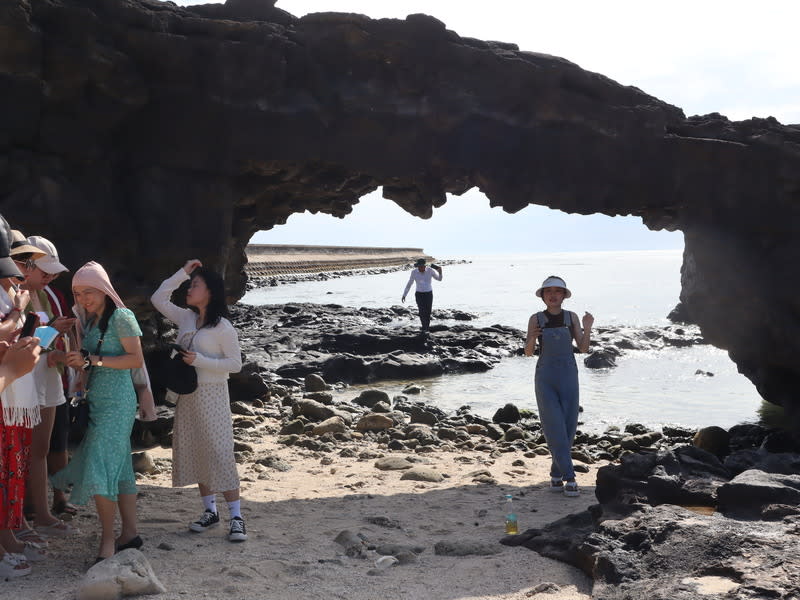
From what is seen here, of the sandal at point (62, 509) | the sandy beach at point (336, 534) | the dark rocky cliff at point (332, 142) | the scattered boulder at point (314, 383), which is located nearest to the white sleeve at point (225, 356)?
the sandy beach at point (336, 534)

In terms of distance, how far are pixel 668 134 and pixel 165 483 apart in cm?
682

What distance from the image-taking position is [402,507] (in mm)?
6633

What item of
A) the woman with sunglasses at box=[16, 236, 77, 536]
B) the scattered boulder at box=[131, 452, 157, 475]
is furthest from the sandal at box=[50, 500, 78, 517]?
the scattered boulder at box=[131, 452, 157, 475]

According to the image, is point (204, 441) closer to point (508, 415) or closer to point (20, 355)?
point (20, 355)

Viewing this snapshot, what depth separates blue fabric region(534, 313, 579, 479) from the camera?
697 cm

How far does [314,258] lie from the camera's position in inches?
2518

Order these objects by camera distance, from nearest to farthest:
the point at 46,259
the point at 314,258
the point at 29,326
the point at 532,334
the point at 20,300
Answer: the point at 29,326, the point at 20,300, the point at 46,259, the point at 532,334, the point at 314,258

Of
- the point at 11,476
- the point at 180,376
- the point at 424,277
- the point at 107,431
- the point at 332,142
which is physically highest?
the point at 332,142

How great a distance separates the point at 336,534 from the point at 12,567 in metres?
2.14

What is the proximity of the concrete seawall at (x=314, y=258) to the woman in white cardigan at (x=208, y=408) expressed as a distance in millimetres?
38293

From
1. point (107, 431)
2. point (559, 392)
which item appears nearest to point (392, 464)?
point (559, 392)

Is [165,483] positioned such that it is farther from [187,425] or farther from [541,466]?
[541,466]

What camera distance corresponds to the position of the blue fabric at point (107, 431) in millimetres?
4688

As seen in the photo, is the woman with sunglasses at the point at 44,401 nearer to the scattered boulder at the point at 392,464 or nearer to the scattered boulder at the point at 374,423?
the scattered boulder at the point at 392,464
